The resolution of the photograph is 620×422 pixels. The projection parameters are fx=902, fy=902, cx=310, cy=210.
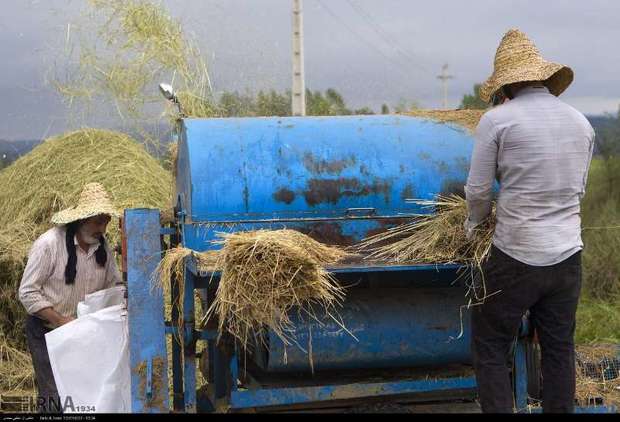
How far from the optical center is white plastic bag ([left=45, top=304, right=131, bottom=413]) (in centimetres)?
446

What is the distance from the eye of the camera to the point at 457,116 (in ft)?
17.1

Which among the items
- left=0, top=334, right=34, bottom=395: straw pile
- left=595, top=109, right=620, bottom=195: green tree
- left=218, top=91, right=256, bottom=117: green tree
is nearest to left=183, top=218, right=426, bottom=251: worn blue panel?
left=218, top=91, right=256, bottom=117: green tree

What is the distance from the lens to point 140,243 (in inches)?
177

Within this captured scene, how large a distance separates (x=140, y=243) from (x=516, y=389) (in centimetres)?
206

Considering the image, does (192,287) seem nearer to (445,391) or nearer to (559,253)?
(445,391)

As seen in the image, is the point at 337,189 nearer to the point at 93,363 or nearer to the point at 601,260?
the point at 93,363

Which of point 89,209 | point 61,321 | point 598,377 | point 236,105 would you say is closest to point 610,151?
point 236,105

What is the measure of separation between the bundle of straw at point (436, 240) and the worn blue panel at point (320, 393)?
671mm

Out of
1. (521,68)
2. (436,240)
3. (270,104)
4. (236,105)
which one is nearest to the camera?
(521,68)

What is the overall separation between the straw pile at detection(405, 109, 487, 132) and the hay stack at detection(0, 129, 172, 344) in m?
3.58

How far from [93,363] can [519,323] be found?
210 cm

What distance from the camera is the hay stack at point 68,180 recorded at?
26.3 ft

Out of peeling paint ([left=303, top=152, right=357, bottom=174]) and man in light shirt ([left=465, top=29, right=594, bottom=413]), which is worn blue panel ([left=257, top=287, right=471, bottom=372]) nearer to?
man in light shirt ([left=465, top=29, right=594, bottom=413])

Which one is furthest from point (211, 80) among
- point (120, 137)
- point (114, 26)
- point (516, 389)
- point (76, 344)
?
point (516, 389)
